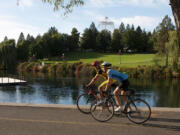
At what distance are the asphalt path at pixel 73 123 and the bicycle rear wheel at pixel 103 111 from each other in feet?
0.60

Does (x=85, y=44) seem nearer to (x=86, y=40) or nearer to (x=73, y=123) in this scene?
(x=86, y=40)

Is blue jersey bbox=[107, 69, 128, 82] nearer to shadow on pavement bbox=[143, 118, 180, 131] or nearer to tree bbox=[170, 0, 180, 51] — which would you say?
shadow on pavement bbox=[143, 118, 180, 131]

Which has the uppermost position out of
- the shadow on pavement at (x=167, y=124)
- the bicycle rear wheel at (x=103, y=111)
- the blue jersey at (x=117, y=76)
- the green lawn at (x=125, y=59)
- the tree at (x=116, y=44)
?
the tree at (x=116, y=44)

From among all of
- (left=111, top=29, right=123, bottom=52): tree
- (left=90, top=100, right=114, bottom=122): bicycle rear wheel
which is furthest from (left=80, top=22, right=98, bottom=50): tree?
(left=90, top=100, right=114, bottom=122): bicycle rear wheel

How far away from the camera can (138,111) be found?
25.2 feet

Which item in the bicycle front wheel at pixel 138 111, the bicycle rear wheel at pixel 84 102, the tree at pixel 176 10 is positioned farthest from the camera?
the bicycle rear wheel at pixel 84 102

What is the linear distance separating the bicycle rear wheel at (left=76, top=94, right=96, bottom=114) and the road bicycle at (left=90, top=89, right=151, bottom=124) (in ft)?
2.25

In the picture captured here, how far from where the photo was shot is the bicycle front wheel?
7.55 metres

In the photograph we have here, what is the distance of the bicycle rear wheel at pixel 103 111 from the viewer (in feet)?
26.2

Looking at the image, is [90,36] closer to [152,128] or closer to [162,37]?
[162,37]

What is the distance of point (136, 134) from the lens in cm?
659

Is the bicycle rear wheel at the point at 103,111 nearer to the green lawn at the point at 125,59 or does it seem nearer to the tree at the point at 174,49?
the tree at the point at 174,49

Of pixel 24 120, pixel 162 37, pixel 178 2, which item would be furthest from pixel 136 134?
pixel 162 37

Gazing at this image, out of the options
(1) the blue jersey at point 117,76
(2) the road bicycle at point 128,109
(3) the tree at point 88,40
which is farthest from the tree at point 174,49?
(3) the tree at point 88,40
